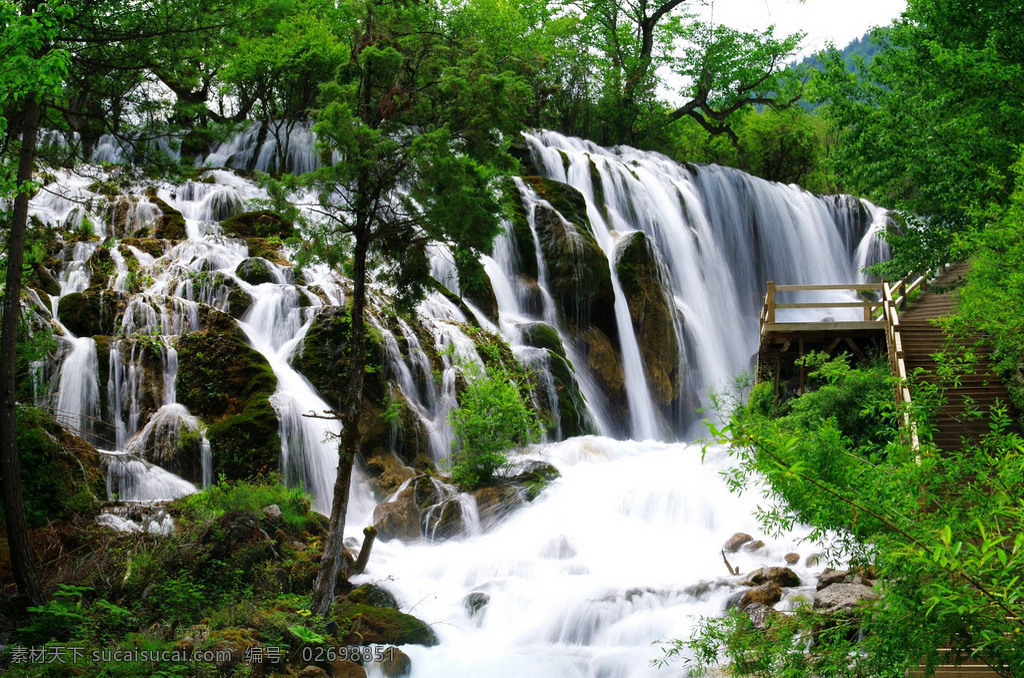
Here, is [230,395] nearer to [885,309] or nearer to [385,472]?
[385,472]

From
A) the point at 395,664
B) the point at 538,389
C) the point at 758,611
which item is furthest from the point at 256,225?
the point at 758,611

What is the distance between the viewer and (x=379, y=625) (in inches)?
397

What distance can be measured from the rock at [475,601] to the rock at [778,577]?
354cm

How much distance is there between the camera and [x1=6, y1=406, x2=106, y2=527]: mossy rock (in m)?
10.4

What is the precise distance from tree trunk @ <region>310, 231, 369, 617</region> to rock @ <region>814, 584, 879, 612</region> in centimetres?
522

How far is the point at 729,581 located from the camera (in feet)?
36.2

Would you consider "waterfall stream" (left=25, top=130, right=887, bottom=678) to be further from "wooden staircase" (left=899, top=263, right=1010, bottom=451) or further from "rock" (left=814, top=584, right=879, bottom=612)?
"wooden staircase" (left=899, top=263, right=1010, bottom=451)

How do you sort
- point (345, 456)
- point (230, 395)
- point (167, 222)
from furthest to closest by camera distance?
point (167, 222)
point (230, 395)
point (345, 456)

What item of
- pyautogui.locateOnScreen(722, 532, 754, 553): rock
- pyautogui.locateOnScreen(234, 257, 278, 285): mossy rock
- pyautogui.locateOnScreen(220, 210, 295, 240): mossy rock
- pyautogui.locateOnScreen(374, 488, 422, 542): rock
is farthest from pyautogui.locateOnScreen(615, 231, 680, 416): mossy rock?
pyautogui.locateOnScreen(374, 488, 422, 542): rock

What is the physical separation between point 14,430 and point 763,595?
336 inches

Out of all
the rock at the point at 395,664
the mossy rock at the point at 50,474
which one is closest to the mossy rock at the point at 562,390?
the rock at the point at 395,664

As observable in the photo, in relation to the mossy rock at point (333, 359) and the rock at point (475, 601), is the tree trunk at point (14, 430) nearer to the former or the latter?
the rock at point (475, 601)

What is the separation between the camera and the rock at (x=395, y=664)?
9.28 meters

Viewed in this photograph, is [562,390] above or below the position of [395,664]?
above
